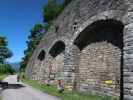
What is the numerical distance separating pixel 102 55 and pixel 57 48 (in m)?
7.57

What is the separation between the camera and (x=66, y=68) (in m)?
17.8

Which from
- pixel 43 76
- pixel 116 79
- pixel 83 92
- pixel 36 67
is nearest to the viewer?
pixel 116 79

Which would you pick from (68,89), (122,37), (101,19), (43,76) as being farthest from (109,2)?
(43,76)

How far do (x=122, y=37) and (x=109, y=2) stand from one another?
2.34 meters

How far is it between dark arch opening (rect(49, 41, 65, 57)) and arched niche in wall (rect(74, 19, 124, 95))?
3.47m

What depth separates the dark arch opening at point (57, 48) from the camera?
69.3 feet

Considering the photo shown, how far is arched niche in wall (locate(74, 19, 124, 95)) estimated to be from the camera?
14.0 metres

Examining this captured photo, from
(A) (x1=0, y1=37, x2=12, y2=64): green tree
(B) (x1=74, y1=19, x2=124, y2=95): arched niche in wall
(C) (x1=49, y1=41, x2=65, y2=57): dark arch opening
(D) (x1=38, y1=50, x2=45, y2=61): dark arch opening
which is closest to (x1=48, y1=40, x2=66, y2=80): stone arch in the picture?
(C) (x1=49, y1=41, x2=65, y2=57): dark arch opening

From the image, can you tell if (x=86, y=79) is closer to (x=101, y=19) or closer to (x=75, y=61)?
(x=75, y=61)


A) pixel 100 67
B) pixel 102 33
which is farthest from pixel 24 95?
pixel 102 33

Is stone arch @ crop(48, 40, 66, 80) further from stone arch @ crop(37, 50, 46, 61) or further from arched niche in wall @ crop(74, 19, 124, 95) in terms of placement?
arched niche in wall @ crop(74, 19, 124, 95)

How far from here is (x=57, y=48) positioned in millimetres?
22328

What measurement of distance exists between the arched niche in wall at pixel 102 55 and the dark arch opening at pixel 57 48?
3.47m

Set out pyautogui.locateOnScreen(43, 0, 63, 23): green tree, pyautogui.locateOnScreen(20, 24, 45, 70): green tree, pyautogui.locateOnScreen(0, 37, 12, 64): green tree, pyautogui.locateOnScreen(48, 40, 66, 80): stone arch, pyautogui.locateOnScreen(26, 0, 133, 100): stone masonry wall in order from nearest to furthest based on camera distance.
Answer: pyautogui.locateOnScreen(26, 0, 133, 100): stone masonry wall → pyautogui.locateOnScreen(48, 40, 66, 80): stone arch → pyautogui.locateOnScreen(0, 37, 12, 64): green tree → pyautogui.locateOnScreen(43, 0, 63, 23): green tree → pyautogui.locateOnScreen(20, 24, 45, 70): green tree
